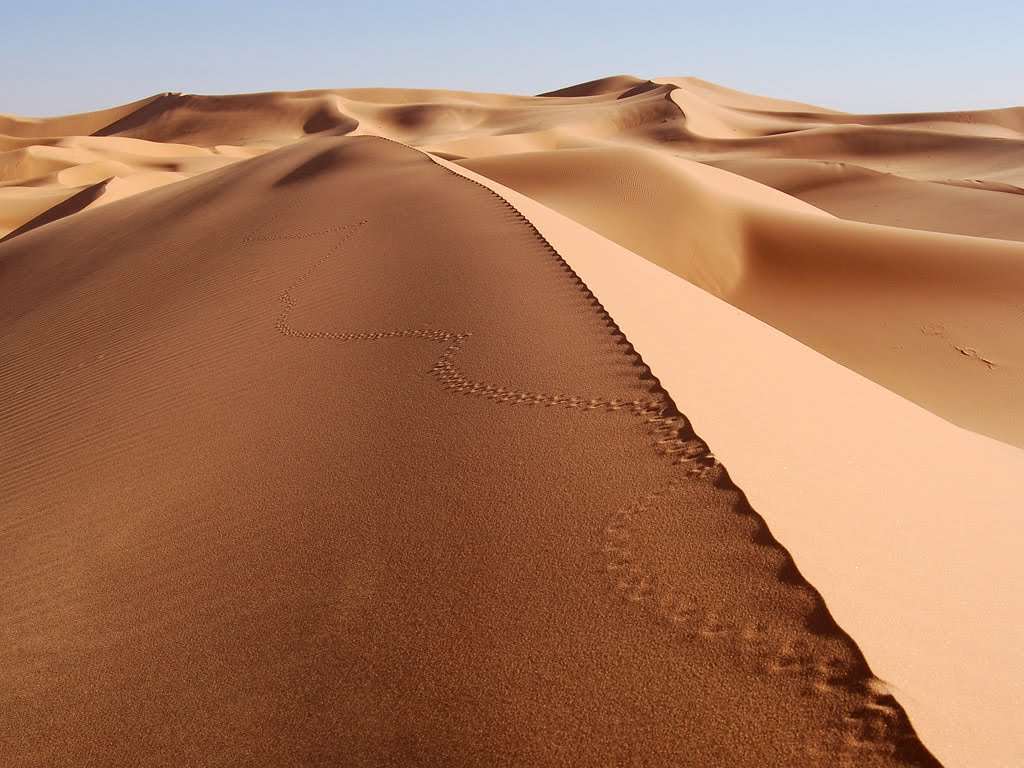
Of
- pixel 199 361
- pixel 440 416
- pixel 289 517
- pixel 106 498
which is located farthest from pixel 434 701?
pixel 199 361

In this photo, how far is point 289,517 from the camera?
3.29 meters

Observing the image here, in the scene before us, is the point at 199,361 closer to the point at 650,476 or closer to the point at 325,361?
the point at 325,361

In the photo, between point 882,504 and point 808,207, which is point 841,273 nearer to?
point 808,207

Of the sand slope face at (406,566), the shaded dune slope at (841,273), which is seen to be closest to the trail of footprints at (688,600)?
the sand slope face at (406,566)

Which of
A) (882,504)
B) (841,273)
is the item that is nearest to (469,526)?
(882,504)

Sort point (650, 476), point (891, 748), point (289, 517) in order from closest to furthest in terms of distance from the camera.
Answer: point (891, 748), point (650, 476), point (289, 517)

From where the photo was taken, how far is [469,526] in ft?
9.62

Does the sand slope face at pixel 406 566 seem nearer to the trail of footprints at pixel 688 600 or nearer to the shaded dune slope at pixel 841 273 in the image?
the trail of footprints at pixel 688 600

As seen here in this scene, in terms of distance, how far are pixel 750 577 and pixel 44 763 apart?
200cm

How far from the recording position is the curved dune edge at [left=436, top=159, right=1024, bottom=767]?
6.67 feet

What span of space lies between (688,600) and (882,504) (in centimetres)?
116

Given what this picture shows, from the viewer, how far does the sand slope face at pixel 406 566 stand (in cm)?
205

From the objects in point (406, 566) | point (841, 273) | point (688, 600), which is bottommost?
point (841, 273)

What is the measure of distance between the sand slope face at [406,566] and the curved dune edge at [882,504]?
0.14m
